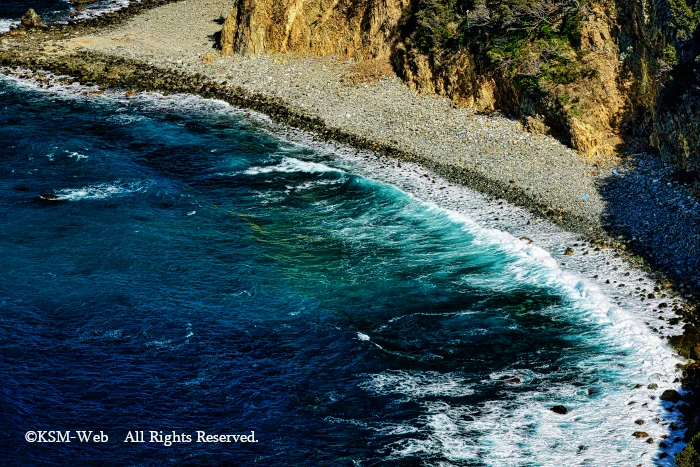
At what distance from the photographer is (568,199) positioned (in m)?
35.1

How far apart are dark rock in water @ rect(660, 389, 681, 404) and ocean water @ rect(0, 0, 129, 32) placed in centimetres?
5708

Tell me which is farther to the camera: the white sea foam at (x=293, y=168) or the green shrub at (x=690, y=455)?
the white sea foam at (x=293, y=168)

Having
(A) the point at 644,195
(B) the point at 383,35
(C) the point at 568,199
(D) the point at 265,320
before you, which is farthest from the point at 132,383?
(B) the point at 383,35

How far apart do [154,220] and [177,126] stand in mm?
12659

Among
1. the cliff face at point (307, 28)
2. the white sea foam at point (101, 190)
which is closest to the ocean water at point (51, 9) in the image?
the cliff face at point (307, 28)

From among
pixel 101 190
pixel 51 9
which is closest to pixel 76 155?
pixel 101 190

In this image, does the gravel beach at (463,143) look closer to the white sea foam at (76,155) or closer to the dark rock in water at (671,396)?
the dark rock in water at (671,396)

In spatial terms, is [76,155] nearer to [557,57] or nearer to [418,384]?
[418,384]

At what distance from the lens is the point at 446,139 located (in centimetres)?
4147

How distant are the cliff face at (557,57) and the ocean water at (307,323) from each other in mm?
7307

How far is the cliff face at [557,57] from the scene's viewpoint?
3459 cm

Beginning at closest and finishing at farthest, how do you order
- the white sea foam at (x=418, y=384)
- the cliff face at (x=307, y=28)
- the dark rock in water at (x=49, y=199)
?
the white sea foam at (x=418, y=384) → the dark rock in water at (x=49, y=199) → the cliff face at (x=307, y=28)

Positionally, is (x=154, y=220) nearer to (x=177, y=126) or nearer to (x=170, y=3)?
(x=177, y=126)

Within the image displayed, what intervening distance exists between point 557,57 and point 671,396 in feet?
73.3
